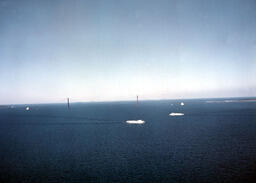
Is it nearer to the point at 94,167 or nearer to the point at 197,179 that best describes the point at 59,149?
the point at 94,167

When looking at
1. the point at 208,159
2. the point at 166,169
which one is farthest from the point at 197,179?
the point at 208,159

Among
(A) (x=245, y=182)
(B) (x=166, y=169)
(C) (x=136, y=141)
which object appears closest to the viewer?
(A) (x=245, y=182)

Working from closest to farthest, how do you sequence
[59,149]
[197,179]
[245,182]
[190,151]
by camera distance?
[245,182] < [197,179] < [190,151] < [59,149]

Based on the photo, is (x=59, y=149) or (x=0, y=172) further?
(x=59, y=149)

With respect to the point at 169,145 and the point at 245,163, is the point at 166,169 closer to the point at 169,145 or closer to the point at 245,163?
the point at 245,163

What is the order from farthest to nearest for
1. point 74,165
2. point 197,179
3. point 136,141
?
point 136,141 → point 74,165 → point 197,179

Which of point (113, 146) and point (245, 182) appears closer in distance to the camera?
point (245, 182)

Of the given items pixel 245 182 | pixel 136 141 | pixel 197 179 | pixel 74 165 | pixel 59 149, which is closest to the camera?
pixel 245 182

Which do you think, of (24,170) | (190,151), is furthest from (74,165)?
(190,151)

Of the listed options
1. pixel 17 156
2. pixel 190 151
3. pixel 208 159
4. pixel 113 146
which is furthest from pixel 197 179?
pixel 17 156
